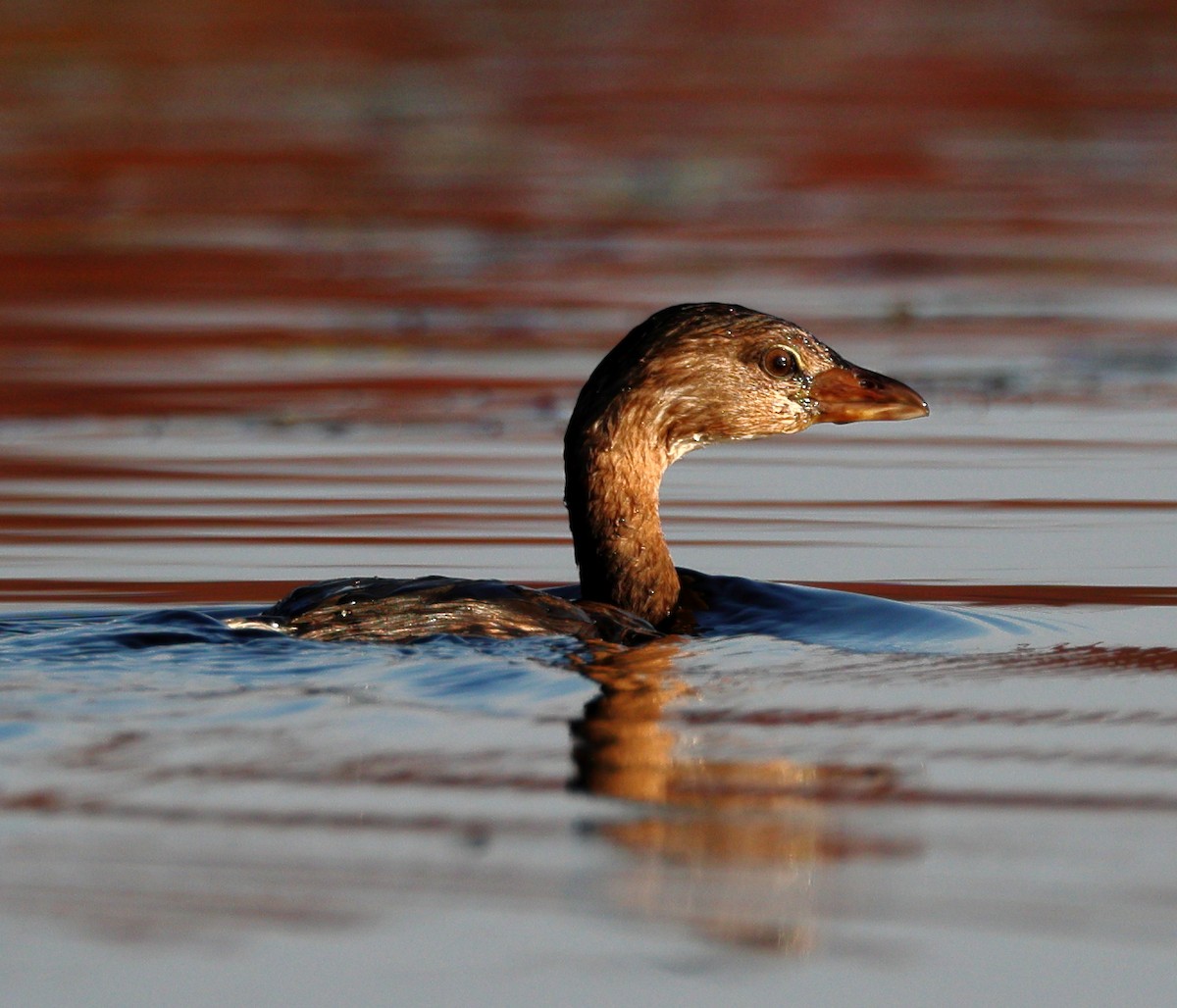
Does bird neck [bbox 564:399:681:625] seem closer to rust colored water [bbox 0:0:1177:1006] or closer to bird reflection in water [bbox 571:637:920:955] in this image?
rust colored water [bbox 0:0:1177:1006]

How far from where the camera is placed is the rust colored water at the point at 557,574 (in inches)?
166

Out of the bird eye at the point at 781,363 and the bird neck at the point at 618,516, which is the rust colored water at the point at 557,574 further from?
the bird eye at the point at 781,363

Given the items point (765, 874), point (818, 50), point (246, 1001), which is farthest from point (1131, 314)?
point (818, 50)

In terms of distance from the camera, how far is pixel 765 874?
4.51 m

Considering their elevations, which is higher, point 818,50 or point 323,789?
point 818,50

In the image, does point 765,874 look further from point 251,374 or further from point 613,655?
point 251,374

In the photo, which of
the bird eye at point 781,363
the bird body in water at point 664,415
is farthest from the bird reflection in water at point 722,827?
the bird eye at point 781,363

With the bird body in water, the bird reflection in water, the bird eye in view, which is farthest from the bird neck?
the bird reflection in water

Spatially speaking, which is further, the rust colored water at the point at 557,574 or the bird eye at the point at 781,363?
the bird eye at the point at 781,363

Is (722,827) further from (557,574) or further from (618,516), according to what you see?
(557,574)

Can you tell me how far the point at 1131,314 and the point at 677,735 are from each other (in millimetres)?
9331

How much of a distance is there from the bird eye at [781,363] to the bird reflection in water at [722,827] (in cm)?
219

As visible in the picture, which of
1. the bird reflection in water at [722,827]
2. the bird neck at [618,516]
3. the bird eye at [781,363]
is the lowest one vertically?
the bird reflection in water at [722,827]

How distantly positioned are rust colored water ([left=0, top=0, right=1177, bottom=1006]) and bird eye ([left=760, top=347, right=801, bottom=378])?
0.75 m
